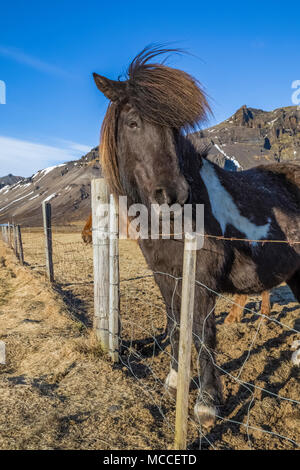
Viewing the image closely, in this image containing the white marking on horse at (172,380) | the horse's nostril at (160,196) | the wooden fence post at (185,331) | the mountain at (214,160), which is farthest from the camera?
the mountain at (214,160)

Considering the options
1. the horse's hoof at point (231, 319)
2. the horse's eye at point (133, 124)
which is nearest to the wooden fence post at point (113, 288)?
the horse's eye at point (133, 124)

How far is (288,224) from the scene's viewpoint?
124 inches

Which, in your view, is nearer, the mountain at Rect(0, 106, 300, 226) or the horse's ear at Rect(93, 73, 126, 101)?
the horse's ear at Rect(93, 73, 126, 101)

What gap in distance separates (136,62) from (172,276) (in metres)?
1.93

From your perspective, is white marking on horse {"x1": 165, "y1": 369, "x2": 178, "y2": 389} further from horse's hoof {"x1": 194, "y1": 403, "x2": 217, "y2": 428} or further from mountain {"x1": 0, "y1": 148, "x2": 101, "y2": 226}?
mountain {"x1": 0, "y1": 148, "x2": 101, "y2": 226}

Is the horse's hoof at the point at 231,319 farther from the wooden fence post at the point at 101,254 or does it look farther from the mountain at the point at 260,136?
the mountain at the point at 260,136

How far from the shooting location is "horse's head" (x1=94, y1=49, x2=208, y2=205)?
210 cm

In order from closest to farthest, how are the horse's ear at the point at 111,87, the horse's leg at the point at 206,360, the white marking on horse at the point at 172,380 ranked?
the horse's ear at the point at 111,87
the horse's leg at the point at 206,360
the white marking on horse at the point at 172,380

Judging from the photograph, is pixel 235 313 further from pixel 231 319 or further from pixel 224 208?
pixel 224 208

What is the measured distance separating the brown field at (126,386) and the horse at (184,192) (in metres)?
0.31

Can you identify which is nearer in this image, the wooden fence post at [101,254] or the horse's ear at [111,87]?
the horse's ear at [111,87]

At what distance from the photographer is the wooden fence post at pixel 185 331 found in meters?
1.78

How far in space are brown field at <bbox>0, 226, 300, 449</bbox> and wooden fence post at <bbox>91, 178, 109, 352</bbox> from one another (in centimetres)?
21

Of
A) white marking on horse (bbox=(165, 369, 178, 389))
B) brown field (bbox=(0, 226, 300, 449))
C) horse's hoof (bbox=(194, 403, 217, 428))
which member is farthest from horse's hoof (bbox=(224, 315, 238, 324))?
horse's hoof (bbox=(194, 403, 217, 428))
